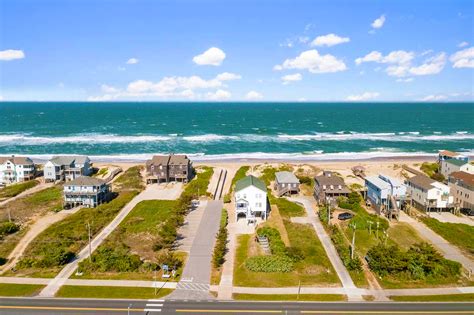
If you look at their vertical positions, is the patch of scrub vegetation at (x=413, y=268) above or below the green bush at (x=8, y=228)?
below

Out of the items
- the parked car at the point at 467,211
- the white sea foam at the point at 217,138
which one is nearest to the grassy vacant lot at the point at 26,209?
the white sea foam at the point at 217,138

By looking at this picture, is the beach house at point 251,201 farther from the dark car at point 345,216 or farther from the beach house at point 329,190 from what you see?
the beach house at point 329,190

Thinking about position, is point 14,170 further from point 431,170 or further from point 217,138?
point 431,170

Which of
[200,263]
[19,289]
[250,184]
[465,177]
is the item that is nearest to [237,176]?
[250,184]

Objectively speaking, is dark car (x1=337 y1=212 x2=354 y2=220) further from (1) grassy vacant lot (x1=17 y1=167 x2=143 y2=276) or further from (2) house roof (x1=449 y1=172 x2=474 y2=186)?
(1) grassy vacant lot (x1=17 y1=167 x2=143 y2=276)

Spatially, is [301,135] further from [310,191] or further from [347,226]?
Answer: [347,226]

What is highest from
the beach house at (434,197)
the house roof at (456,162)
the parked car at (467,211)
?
the house roof at (456,162)
